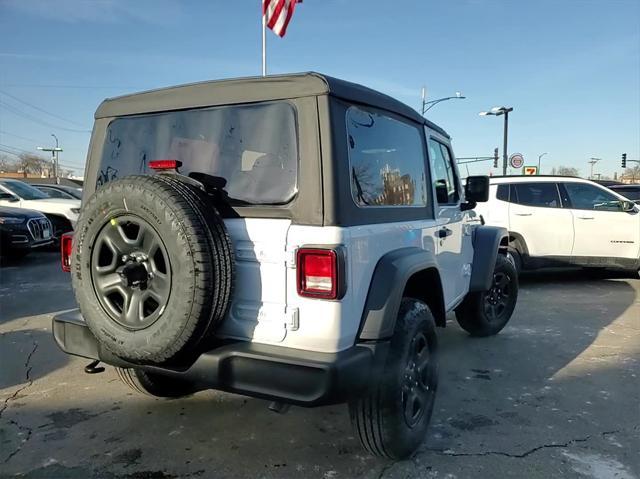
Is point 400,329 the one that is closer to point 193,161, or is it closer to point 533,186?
point 193,161

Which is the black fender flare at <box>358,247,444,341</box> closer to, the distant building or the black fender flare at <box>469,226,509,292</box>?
the distant building

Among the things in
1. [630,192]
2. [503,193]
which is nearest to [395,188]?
[503,193]

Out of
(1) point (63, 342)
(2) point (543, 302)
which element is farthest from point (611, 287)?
(1) point (63, 342)

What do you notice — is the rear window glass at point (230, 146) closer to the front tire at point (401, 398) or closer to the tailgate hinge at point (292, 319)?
the tailgate hinge at point (292, 319)

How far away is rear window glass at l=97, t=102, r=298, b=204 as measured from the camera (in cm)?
241

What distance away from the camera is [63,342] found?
2.78 metres

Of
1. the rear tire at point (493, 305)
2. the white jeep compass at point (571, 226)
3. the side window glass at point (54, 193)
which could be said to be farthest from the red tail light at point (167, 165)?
the side window glass at point (54, 193)

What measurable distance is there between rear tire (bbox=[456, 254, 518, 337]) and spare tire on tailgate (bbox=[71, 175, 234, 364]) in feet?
10.4

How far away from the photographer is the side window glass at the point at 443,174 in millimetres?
3592

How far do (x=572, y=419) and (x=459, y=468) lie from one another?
3.49 feet

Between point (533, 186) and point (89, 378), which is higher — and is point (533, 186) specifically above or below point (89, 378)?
above

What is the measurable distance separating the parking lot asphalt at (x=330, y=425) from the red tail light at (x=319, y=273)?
1.04 m

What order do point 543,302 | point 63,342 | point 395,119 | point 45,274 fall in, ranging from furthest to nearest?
point 45,274, point 543,302, point 395,119, point 63,342

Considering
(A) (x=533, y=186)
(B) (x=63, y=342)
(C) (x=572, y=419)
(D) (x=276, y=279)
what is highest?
(A) (x=533, y=186)
